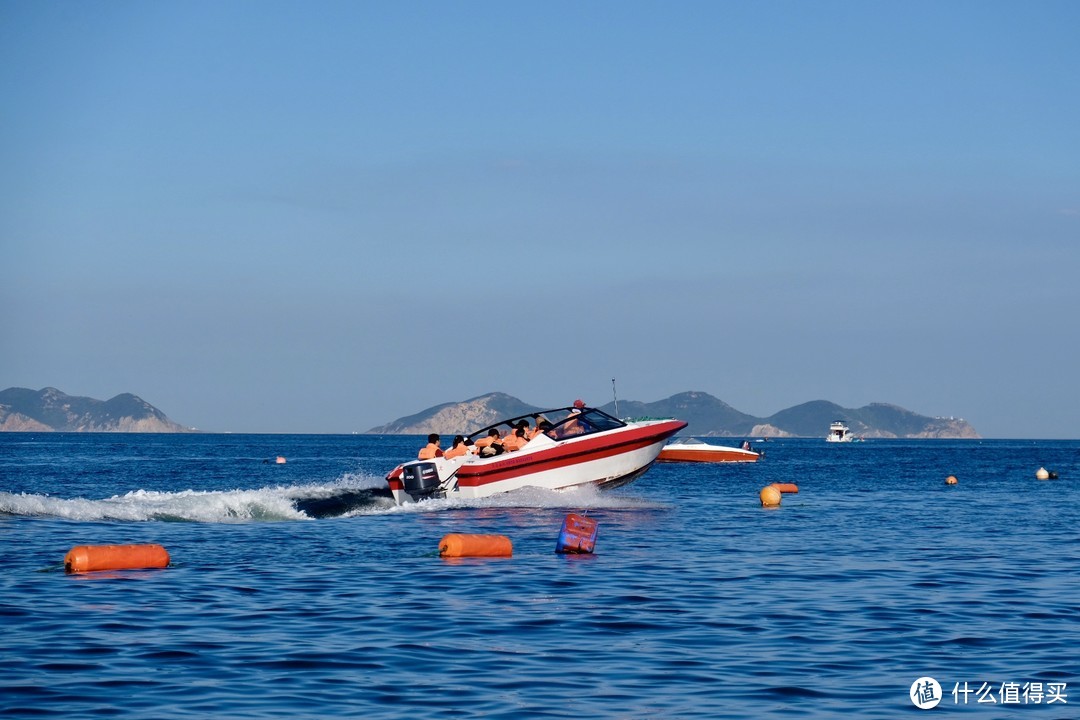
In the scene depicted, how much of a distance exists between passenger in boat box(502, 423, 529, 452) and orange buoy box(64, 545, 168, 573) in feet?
44.4

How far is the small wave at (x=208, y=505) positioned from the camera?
82.7ft

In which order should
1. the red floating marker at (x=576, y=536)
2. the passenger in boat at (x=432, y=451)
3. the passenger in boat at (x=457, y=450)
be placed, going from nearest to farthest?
the red floating marker at (x=576, y=536)
the passenger in boat at (x=457, y=450)
the passenger in boat at (x=432, y=451)

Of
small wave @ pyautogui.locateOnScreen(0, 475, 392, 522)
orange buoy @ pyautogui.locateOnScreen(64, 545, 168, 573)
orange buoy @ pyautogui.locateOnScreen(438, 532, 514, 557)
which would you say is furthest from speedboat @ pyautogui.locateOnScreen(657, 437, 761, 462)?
orange buoy @ pyautogui.locateOnScreen(64, 545, 168, 573)

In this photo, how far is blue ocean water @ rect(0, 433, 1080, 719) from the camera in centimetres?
986

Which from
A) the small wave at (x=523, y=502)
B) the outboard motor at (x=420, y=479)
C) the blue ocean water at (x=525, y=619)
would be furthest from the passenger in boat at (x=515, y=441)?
the blue ocean water at (x=525, y=619)

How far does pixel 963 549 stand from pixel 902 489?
25.6 m

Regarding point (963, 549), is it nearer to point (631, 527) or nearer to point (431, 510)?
point (631, 527)

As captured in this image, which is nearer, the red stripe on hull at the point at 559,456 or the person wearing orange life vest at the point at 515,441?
the red stripe on hull at the point at 559,456

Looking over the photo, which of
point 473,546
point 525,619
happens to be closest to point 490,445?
point 473,546

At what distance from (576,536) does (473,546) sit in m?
1.64

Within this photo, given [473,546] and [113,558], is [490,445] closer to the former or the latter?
[473,546]

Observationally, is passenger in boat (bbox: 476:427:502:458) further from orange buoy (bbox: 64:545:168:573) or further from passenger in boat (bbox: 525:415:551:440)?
orange buoy (bbox: 64:545:168:573)

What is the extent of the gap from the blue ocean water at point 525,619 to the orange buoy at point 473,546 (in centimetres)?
23

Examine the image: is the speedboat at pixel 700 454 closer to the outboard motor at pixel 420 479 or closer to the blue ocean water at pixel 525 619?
the outboard motor at pixel 420 479
